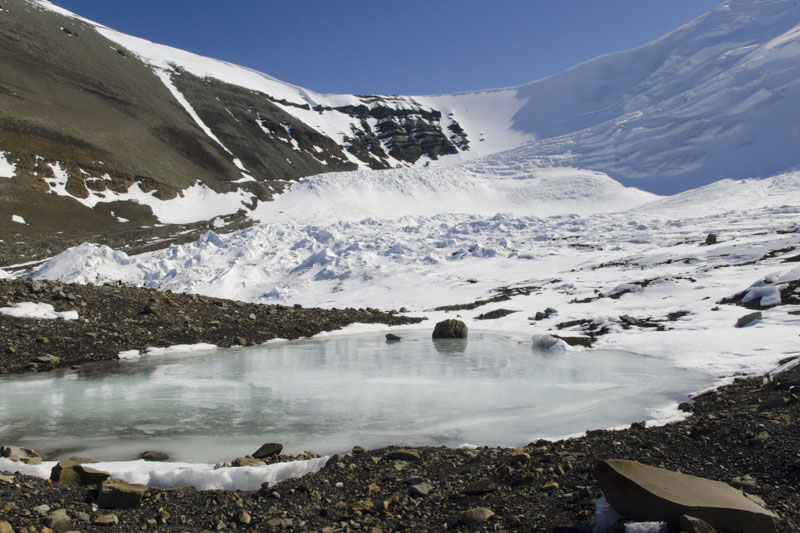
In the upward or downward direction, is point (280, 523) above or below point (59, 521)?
below

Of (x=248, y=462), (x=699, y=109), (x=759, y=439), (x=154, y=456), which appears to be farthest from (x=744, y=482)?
(x=699, y=109)

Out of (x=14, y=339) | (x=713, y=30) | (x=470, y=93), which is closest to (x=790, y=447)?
(x=14, y=339)

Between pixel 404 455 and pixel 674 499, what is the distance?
8.99 feet

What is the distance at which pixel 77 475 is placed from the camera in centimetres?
459

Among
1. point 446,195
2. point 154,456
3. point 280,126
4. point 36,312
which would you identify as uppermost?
point 280,126

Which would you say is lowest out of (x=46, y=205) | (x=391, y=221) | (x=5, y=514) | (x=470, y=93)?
(x=5, y=514)

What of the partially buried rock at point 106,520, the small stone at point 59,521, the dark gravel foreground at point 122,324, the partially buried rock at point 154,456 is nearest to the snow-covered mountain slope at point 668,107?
the dark gravel foreground at point 122,324

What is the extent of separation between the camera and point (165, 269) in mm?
27797

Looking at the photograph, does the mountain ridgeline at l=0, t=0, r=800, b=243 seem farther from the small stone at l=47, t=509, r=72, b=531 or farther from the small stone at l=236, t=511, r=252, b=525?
the small stone at l=236, t=511, r=252, b=525

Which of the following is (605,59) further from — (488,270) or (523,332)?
(523,332)

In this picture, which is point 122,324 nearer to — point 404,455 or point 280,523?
point 404,455

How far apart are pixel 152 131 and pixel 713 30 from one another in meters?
84.9

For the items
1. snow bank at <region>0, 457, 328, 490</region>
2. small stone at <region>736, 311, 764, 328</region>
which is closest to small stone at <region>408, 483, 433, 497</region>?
snow bank at <region>0, 457, 328, 490</region>

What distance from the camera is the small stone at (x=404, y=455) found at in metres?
5.23
